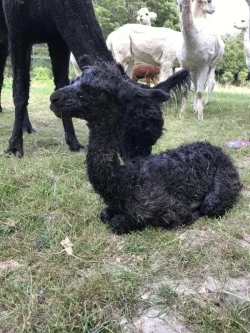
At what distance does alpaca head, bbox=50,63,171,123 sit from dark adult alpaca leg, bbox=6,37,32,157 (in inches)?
66.8

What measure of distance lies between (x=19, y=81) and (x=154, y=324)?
9.31 ft

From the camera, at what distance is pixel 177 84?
3.28m

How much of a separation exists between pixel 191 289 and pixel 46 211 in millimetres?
1124

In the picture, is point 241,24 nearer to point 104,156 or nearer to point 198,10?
point 198,10

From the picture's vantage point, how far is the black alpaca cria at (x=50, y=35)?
10.9 feet

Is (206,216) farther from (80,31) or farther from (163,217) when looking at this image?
(80,31)

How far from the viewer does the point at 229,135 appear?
17.1 feet

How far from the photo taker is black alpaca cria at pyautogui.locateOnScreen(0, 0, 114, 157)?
3318 mm

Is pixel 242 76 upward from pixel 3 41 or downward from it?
downward

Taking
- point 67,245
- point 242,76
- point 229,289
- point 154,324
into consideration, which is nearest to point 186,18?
point 67,245

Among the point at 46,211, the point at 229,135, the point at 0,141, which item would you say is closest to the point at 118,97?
the point at 46,211

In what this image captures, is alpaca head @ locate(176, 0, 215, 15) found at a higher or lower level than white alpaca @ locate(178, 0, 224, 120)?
higher

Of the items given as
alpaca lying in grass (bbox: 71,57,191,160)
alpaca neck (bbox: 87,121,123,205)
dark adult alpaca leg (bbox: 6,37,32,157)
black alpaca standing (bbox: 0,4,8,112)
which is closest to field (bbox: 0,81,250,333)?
alpaca neck (bbox: 87,121,123,205)

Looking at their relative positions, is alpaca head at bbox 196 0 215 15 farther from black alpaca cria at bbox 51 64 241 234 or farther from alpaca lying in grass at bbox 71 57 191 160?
black alpaca cria at bbox 51 64 241 234
